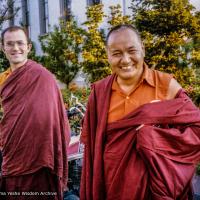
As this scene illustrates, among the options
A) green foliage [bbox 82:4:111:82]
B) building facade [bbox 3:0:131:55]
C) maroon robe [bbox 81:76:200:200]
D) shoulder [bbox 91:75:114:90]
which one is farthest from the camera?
building facade [bbox 3:0:131:55]

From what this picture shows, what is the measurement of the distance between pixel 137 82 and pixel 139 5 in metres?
9.41

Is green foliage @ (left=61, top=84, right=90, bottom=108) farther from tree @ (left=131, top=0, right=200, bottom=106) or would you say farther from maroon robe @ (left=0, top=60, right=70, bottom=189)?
Answer: maroon robe @ (left=0, top=60, right=70, bottom=189)

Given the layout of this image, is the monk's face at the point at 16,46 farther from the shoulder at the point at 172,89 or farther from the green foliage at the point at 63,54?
the green foliage at the point at 63,54

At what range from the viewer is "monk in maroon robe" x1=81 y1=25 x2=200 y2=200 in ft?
6.96

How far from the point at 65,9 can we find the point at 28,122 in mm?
14048

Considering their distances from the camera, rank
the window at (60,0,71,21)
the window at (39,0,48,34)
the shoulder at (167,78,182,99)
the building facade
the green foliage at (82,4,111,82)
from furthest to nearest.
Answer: the window at (39,0,48,34), the window at (60,0,71,21), the building facade, the green foliage at (82,4,111,82), the shoulder at (167,78,182,99)

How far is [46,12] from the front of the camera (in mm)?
19250

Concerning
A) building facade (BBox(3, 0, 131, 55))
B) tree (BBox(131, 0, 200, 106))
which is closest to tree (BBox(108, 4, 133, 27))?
tree (BBox(131, 0, 200, 106))

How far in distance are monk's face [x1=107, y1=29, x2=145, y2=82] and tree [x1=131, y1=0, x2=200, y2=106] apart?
795 centimetres

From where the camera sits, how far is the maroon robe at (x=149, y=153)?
6.93 feet

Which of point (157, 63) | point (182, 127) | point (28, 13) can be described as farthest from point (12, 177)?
point (28, 13)

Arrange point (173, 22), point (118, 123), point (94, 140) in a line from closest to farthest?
point (118, 123) → point (94, 140) → point (173, 22)

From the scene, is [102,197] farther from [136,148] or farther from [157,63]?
[157,63]

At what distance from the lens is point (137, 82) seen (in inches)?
92.7
